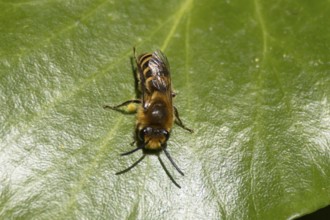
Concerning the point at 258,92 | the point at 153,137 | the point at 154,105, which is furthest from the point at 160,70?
the point at 258,92

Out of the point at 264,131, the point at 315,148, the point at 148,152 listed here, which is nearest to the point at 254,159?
the point at 264,131

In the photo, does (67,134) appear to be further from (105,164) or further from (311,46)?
(311,46)

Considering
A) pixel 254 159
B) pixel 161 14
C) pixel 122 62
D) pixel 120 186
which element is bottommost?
pixel 120 186

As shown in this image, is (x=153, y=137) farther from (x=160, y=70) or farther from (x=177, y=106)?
(x=160, y=70)

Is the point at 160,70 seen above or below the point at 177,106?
above

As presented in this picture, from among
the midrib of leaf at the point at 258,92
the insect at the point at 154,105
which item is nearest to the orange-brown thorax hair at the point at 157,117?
the insect at the point at 154,105

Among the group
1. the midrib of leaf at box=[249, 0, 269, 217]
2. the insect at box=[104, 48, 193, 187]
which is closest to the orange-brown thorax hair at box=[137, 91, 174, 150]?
the insect at box=[104, 48, 193, 187]

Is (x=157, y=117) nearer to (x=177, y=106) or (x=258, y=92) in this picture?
(x=177, y=106)

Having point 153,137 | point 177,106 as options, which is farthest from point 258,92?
point 153,137
